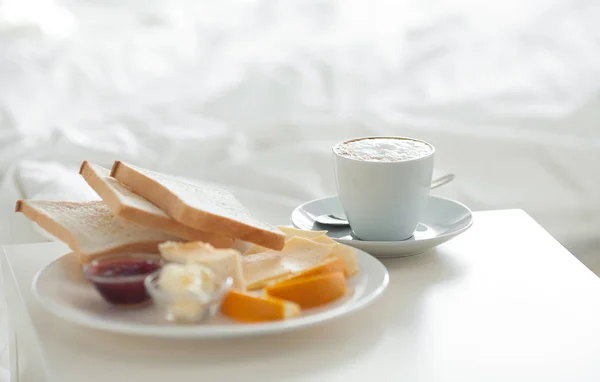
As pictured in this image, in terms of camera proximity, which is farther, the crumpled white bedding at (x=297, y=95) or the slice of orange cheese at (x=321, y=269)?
the crumpled white bedding at (x=297, y=95)

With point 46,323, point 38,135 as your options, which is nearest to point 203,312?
point 46,323

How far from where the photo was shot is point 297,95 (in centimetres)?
195

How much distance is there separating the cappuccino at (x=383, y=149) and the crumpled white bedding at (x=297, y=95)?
594mm

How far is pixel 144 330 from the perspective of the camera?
0.72 metres

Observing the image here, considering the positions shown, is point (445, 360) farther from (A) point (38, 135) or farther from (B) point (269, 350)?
(A) point (38, 135)

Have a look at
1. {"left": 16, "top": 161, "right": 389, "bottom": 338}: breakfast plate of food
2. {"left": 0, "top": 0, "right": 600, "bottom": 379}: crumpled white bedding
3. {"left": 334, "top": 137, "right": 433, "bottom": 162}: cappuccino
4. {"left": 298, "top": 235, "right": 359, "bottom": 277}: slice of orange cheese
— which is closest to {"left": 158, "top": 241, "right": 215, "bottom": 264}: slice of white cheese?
{"left": 16, "top": 161, "right": 389, "bottom": 338}: breakfast plate of food

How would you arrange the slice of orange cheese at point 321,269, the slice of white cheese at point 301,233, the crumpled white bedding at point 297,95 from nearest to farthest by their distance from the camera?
1. the slice of orange cheese at point 321,269
2. the slice of white cheese at point 301,233
3. the crumpled white bedding at point 297,95

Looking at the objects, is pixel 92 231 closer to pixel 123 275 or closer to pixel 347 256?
pixel 123 275

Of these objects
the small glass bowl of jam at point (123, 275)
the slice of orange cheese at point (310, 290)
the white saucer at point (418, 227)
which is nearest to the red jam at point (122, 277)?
the small glass bowl of jam at point (123, 275)

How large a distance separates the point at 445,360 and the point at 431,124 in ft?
3.81

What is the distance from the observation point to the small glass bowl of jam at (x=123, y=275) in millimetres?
781

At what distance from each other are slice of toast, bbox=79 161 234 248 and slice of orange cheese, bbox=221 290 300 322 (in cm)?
11

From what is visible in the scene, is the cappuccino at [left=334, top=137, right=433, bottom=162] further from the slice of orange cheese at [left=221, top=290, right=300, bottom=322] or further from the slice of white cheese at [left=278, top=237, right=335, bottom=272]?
the slice of orange cheese at [left=221, top=290, right=300, bottom=322]

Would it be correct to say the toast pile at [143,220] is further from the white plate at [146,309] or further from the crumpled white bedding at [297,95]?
the crumpled white bedding at [297,95]
